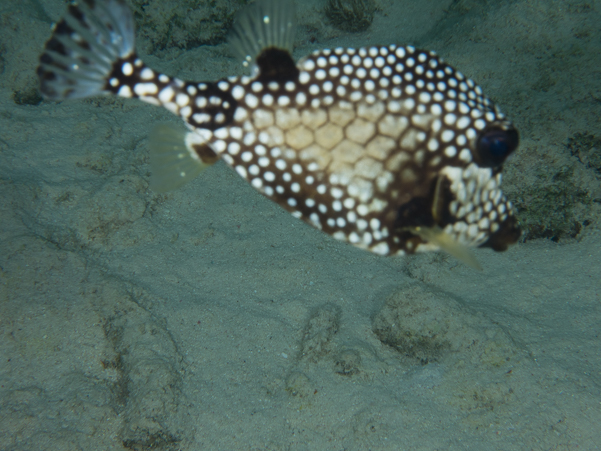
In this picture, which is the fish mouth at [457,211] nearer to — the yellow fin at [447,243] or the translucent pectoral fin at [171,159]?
the yellow fin at [447,243]

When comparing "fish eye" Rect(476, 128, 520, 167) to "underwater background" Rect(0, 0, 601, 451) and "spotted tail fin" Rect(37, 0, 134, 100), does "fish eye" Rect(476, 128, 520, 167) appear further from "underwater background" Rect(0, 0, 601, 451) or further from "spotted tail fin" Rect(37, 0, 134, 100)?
"underwater background" Rect(0, 0, 601, 451)

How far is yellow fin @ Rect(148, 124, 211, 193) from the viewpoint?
82.2 inches

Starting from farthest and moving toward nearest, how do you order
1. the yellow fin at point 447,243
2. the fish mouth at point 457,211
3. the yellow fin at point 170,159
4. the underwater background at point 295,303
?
the underwater background at point 295,303
the yellow fin at point 170,159
the fish mouth at point 457,211
the yellow fin at point 447,243

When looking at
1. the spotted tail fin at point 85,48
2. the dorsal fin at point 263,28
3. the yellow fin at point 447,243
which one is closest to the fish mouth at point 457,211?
the yellow fin at point 447,243

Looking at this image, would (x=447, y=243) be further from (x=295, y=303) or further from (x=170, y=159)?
(x=295, y=303)

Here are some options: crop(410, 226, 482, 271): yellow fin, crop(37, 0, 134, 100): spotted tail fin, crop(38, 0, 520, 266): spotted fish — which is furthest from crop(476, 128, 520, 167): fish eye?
crop(37, 0, 134, 100): spotted tail fin

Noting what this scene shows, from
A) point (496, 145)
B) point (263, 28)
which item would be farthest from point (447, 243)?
point (263, 28)

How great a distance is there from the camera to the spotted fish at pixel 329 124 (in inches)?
76.7

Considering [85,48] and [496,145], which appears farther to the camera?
[85,48]

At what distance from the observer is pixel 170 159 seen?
2109mm

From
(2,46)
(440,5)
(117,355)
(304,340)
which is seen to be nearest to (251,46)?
(304,340)

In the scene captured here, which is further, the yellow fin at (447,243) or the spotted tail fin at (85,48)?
the spotted tail fin at (85,48)

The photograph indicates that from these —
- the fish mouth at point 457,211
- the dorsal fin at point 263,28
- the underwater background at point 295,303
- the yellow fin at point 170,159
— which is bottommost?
the underwater background at point 295,303

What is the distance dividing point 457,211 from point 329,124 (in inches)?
33.0
